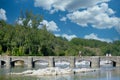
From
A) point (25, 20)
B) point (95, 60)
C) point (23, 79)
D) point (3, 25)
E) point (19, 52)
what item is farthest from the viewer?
point (3, 25)

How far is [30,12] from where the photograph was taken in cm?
10650

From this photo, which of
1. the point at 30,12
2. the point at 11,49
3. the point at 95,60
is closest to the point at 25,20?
the point at 30,12

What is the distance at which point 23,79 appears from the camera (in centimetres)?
4612

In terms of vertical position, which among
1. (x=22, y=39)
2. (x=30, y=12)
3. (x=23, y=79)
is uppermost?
(x=30, y=12)

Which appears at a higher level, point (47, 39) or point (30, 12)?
point (30, 12)

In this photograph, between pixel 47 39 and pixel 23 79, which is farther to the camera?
pixel 47 39

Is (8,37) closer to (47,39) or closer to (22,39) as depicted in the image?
(22,39)

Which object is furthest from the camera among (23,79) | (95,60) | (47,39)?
(47,39)

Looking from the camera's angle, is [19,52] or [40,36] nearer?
[19,52]

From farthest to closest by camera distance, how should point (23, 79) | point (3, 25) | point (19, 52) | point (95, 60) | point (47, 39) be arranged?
1. point (3, 25)
2. point (47, 39)
3. point (19, 52)
4. point (95, 60)
5. point (23, 79)

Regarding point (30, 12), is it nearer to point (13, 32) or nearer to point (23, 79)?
point (13, 32)

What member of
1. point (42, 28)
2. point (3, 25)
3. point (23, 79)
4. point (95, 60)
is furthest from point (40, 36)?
point (23, 79)

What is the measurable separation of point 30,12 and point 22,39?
862 cm

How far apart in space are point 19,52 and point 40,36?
12204 mm
